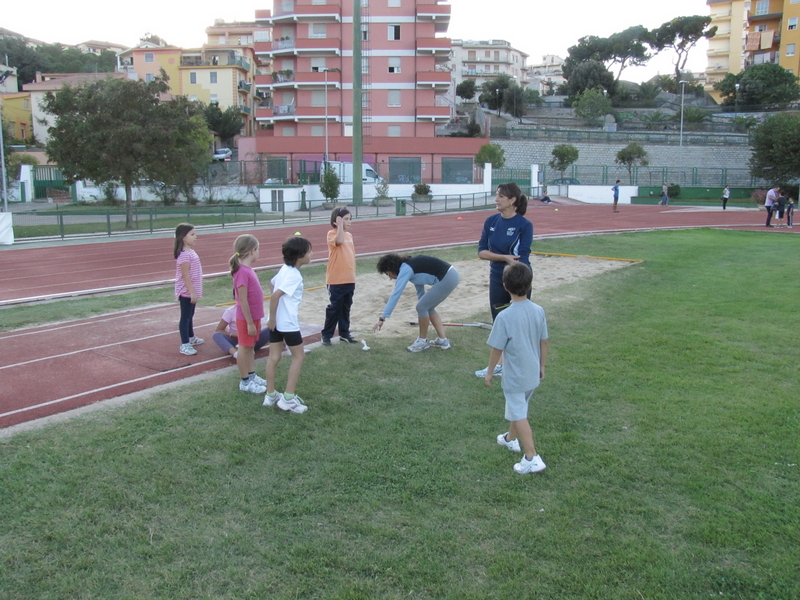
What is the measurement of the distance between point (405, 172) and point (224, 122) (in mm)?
31054

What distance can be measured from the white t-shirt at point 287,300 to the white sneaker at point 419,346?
7.59ft

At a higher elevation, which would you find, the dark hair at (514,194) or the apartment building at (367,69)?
the apartment building at (367,69)

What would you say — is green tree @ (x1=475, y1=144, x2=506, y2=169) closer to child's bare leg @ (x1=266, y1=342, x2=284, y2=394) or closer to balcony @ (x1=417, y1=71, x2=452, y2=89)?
balcony @ (x1=417, y1=71, x2=452, y2=89)

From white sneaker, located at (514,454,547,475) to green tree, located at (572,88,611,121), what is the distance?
260ft

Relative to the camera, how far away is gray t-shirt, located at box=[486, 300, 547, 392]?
4.81m

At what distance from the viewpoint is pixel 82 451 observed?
5.06m

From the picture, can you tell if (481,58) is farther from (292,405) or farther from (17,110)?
(292,405)

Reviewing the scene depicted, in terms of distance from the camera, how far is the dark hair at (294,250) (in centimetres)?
588

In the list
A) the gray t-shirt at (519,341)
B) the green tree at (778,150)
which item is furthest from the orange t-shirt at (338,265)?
the green tree at (778,150)

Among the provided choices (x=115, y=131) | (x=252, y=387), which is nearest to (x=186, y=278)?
(x=252, y=387)

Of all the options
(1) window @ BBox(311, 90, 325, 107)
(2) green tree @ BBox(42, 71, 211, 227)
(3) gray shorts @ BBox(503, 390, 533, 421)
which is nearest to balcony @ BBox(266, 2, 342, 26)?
(1) window @ BBox(311, 90, 325, 107)

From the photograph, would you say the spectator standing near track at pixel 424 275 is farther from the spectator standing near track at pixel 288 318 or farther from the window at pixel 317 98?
the window at pixel 317 98

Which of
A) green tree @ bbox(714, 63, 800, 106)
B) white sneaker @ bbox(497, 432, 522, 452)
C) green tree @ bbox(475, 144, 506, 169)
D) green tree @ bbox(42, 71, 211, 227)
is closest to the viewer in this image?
white sneaker @ bbox(497, 432, 522, 452)

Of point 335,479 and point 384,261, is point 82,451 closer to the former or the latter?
point 335,479
